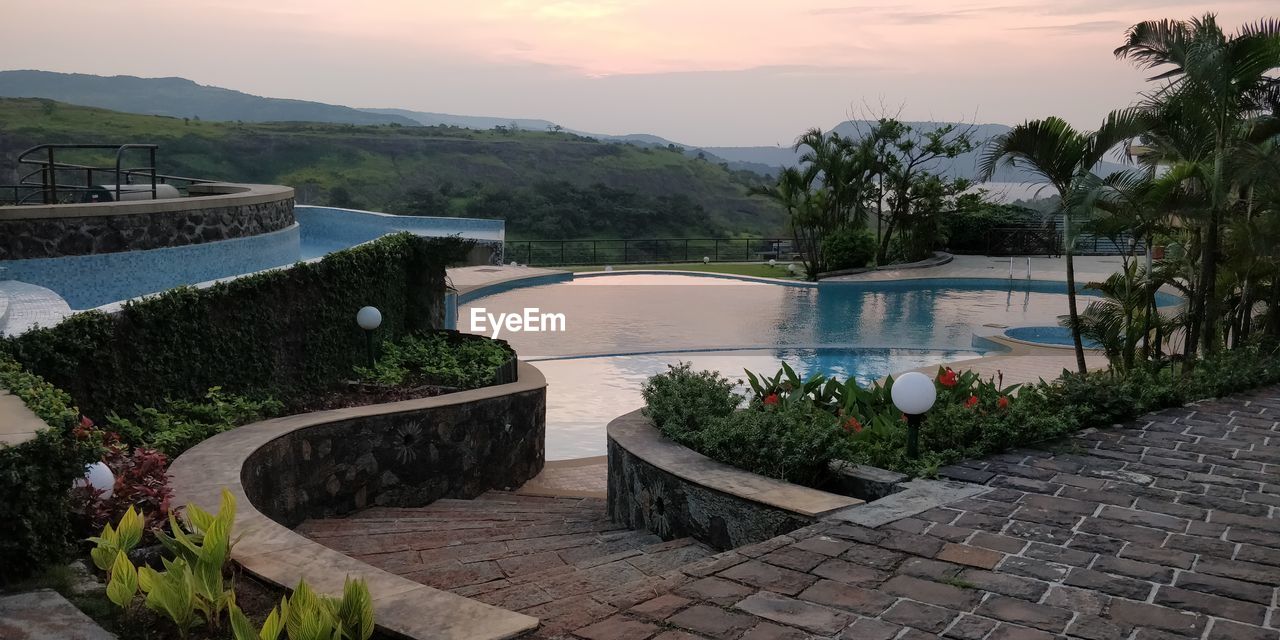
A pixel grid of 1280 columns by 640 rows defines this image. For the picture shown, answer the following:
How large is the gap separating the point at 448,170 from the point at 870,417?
67671mm

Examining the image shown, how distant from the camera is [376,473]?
23.0 feet

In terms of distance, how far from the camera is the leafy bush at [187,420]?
19.6ft

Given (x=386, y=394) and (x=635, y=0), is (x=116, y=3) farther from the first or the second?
(x=386, y=394)

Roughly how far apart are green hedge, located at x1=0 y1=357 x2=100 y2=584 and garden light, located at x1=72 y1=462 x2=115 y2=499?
0.19m

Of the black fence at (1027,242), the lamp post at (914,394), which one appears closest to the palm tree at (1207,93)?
the lamp post at (914,394)

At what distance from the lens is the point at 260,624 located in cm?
339

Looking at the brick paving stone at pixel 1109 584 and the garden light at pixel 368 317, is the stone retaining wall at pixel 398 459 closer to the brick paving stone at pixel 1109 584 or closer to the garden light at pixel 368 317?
the garden light at pixel 368 317

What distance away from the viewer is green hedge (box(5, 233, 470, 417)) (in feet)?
19.7

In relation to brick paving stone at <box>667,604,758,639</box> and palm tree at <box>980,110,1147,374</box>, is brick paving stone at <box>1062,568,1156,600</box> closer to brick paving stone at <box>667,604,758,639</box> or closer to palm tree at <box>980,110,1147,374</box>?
brick paving stone at <box>667,604,758,639</box>

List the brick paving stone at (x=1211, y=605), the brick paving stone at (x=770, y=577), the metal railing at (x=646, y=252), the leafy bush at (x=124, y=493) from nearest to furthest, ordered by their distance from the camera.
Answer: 1. the brick paving stone at (x=1211, y=605)
2. the brick paving stone at (x=770, y=577)
3. the leafy bush at (x=124, y=493)
4. the metal railing at (x=646, y=252)

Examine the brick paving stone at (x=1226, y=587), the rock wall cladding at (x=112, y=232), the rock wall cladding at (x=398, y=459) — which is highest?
the rock wall cladding at (x=112, y=232)

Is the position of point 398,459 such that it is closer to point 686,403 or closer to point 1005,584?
point 686,403

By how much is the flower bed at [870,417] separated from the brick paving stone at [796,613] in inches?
63.9

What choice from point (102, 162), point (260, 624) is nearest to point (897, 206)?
point (260, 624)
